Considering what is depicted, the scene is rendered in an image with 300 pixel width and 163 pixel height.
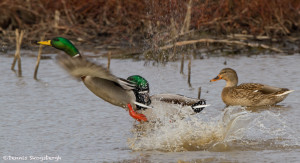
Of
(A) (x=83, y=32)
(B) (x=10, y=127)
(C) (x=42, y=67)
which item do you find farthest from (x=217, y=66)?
(B) (x=10, y=127)

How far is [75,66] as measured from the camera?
19.1 feet

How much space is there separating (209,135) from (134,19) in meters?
8.75

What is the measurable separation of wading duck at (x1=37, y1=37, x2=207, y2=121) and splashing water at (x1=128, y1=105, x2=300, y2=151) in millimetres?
150

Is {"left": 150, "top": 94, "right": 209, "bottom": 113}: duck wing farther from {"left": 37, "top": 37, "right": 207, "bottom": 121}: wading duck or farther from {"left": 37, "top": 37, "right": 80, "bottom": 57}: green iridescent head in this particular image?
{"left": 37, "top": 37, "right": 80, "bottom": 57}: green iridescent head

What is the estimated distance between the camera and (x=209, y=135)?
627 centimetres

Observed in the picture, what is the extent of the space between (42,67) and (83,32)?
2779 millimetres

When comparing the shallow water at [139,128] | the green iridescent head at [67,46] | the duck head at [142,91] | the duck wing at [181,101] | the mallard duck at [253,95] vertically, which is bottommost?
the shallow water at [139,128]

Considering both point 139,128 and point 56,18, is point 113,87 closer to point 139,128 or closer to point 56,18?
point 139,128

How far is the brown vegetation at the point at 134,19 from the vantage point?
13.8 metres

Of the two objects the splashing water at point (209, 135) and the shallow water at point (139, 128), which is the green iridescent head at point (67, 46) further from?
the splashing water at point (209, 135)

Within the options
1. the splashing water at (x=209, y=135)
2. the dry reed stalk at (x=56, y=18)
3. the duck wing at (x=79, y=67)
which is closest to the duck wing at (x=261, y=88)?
the splashing water at (x=209, y=135)

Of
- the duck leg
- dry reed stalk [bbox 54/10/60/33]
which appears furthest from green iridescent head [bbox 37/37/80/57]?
dry reed stalk [bbox 54/10/60/33]

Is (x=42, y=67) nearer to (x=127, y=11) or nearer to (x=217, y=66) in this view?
(x=217, y=66)

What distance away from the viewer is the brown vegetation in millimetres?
13758
